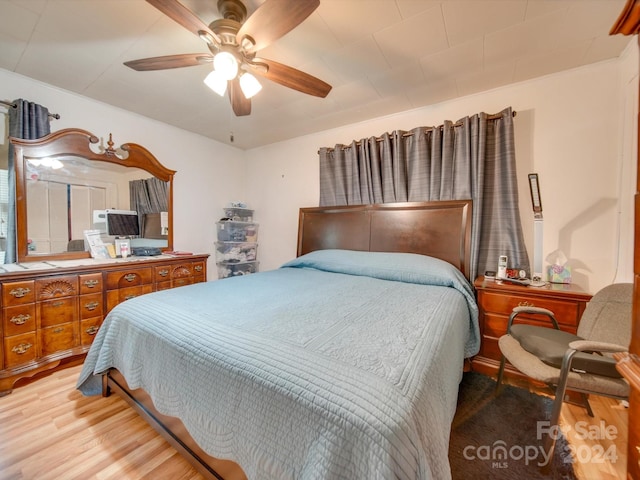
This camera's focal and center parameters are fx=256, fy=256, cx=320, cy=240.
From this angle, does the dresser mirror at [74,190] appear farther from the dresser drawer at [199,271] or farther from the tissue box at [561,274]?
the tissue box at [561,274]

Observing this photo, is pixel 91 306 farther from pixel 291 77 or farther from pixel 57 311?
pixel 291 77

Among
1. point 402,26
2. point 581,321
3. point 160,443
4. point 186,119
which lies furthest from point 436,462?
point 186,119

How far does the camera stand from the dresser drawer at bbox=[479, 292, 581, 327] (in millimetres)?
1753

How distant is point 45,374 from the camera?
2041mm

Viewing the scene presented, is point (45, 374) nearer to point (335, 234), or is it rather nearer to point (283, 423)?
point (283, 423)

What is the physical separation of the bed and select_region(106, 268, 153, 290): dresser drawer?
0.92 m

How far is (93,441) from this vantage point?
141 cm

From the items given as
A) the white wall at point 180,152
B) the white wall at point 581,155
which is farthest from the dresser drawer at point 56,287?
the white wall at point 581,155

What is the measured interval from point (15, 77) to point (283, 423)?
3.37m

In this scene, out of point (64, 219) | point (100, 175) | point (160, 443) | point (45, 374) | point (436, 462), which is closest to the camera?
point (436, 462)

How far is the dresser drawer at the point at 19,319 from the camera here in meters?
1.80

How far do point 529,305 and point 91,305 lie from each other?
3.52 metres

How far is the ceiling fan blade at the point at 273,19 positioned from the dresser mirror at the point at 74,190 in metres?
2.18

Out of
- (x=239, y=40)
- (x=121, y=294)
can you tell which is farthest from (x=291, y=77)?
(x=121, y=294)
